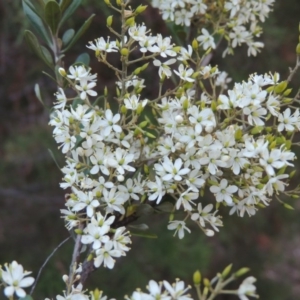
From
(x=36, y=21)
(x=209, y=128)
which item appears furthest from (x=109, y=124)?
(x=36, y=21)

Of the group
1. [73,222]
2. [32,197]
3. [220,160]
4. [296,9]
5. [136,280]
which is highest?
[220,160]

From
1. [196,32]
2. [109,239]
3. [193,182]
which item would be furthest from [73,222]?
[196,32]

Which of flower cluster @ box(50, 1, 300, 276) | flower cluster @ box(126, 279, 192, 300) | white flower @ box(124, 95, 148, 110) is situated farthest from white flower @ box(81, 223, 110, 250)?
white flower @ box(124, 95, 148, 110)

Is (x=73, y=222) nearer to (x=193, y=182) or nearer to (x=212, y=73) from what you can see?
(x=193, y=182)

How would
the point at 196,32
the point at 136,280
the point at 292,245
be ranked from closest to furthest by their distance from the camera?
1. the point at 196,32
2. the point at 136,280
3. the point at 292,245

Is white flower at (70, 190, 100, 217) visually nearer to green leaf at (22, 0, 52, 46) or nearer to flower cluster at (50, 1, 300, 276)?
flower cluster at (50, 1, 300, 276)

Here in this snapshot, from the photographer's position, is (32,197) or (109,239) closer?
(109,239)

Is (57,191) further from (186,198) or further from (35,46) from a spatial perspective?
(186,198)
